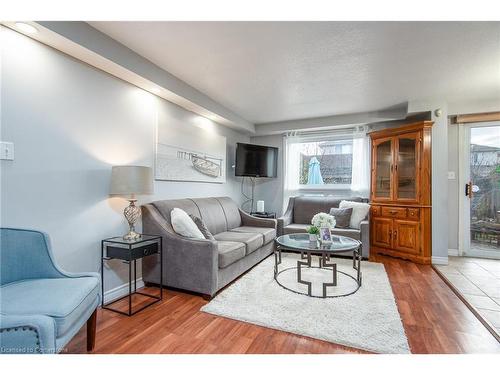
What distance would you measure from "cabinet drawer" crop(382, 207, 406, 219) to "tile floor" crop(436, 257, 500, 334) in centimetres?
81

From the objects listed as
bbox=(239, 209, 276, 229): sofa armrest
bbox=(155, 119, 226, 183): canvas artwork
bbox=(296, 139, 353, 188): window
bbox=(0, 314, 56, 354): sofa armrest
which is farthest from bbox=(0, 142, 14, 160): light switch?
bbox=(296, 139, 353, 188): window

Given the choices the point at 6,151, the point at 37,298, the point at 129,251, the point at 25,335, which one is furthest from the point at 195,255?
the point at 6,151

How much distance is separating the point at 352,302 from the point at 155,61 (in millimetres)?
2994

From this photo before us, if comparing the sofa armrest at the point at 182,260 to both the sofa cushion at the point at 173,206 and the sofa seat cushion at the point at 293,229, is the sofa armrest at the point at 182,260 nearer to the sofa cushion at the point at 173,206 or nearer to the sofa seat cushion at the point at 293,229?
the sofa cushion at the point at 173,206

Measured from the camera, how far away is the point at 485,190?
3871 mm

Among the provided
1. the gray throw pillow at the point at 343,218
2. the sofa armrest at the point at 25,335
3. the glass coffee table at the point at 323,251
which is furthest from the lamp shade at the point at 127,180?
the gray throw pillow at the point at 343,218

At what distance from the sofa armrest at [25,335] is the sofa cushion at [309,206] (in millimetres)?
3878

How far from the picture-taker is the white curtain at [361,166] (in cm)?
443

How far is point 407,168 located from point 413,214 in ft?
2.27

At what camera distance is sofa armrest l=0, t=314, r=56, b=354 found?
3.51ft

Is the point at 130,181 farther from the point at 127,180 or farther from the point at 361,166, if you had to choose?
the point at 361,166

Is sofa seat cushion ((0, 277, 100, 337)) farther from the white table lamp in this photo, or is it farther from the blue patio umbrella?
the blue patio umbrella
